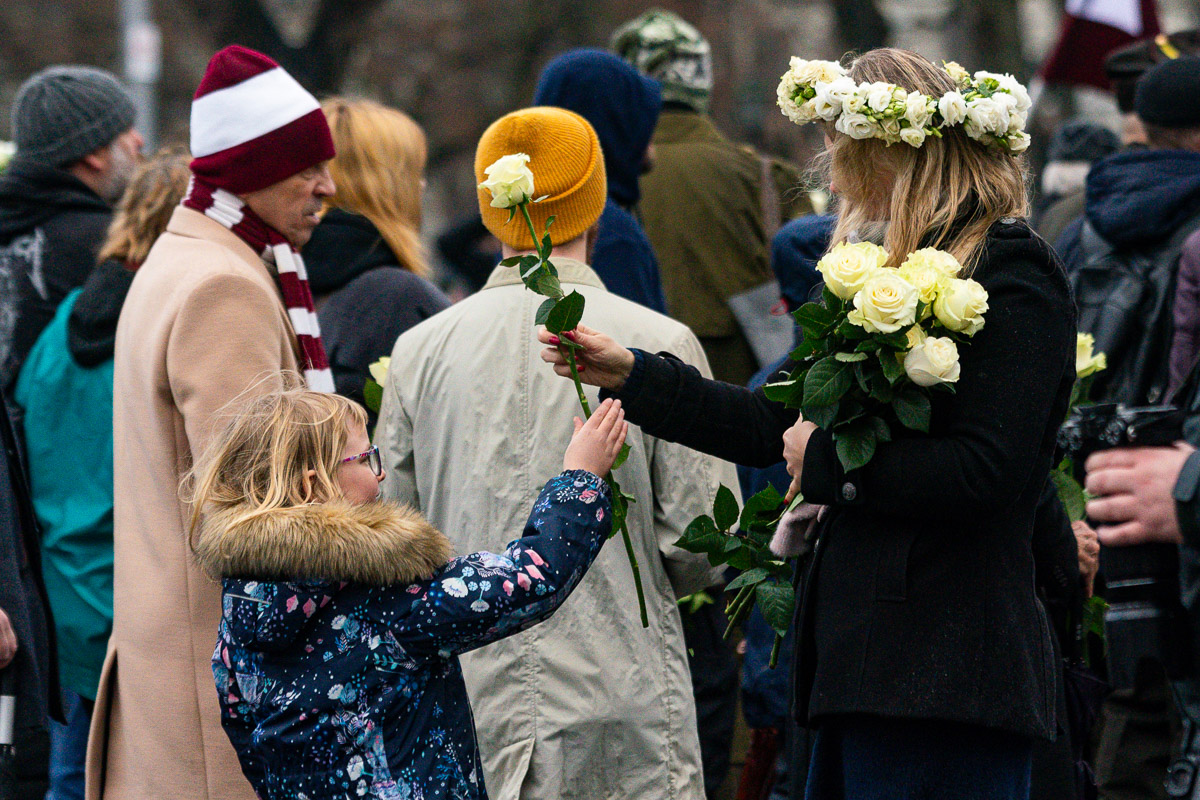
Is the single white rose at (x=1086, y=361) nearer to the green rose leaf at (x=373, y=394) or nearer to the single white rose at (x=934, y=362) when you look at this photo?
the single white rose at (x=934, y=362)

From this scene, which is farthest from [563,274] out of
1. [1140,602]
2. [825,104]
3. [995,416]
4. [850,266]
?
[1140,602]

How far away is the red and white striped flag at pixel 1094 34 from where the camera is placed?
8.14 metres

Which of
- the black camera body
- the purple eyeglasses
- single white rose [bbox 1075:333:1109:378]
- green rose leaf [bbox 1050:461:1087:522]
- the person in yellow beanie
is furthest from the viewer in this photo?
single white rose [bbox 1075:333:1109:378]

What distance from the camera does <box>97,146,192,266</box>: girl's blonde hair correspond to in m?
4.45

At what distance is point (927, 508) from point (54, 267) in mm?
3438

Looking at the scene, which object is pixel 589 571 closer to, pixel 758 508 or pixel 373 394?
pixel 758 508

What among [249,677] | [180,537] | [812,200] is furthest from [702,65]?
[249,677]

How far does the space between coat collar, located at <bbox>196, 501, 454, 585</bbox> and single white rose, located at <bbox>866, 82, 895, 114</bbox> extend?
114cm

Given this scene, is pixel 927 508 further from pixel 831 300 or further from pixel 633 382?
pixel 633 382

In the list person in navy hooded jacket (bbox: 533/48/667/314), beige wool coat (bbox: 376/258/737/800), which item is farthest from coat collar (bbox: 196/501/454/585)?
person in navy hooded jacket (bbox: 533/48/667/314)

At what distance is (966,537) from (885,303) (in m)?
0.46

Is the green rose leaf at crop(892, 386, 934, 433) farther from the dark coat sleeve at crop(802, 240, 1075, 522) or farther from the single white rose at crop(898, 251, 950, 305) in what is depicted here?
the single white rose at crop(898, 251, 950, 305)

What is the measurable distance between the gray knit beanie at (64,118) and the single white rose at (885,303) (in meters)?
3.42

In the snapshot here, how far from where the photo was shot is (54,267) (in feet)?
16.5
